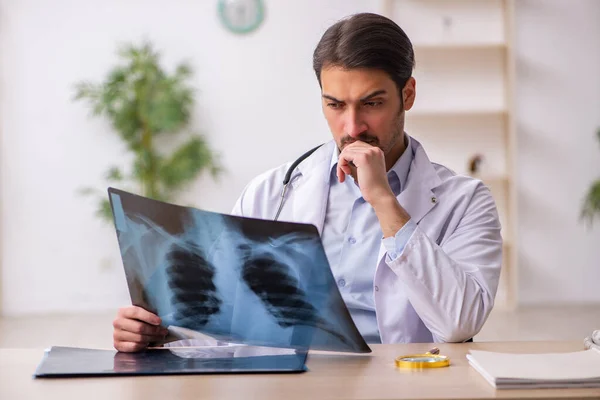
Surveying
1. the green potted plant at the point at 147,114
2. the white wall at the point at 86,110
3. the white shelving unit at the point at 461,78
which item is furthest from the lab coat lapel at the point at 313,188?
the white wall at the point at 86,110

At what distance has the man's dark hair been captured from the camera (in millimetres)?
1704

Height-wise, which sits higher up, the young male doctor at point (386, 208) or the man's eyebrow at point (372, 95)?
the man's eyebrow at point (372, 95)

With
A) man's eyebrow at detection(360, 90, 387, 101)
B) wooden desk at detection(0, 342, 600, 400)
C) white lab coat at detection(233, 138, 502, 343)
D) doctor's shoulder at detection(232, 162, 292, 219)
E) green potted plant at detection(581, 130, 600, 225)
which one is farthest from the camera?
green potted plant at detection(581, 130, 600, 225)

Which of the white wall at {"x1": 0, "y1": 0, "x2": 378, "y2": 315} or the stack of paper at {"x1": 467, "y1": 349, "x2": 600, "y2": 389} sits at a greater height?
the white wall at {"x1": 0, "y1": 0, "x2": 378, "y2": 315}

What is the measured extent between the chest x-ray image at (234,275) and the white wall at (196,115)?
183 inches

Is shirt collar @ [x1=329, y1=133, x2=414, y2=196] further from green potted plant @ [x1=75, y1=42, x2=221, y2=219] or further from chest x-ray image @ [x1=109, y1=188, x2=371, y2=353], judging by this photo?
green potted plant @ [x1=75, y1=42, x2=221, y2=219]

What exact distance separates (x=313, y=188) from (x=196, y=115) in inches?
165

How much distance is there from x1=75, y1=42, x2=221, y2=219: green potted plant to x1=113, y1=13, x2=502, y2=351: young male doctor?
3.84 metres

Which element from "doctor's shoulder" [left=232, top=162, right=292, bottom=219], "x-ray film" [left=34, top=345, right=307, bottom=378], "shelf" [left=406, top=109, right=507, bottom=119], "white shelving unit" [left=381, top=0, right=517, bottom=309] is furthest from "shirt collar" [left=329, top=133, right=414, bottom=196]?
"white shelving unit" [left=381, top=0, right=517, bottom=309]

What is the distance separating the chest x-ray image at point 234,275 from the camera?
1.22m

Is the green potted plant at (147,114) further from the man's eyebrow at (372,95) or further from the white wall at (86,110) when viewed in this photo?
the man's eyebrow at (372,95)

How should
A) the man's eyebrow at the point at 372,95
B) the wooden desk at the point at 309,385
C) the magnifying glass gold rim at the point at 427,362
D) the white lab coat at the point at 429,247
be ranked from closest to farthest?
the wooden desk at the point at 309,385 < the magnifying glass gold rim at the point at 427,362 < the white lab coat at the point at 429,247 < the man's eyebrow at the point at 372,95

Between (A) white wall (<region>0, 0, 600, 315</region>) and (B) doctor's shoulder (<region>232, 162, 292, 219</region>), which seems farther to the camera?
(A) white wall (<region>0, 0, 600, 315</region>)

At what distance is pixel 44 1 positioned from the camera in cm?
589
